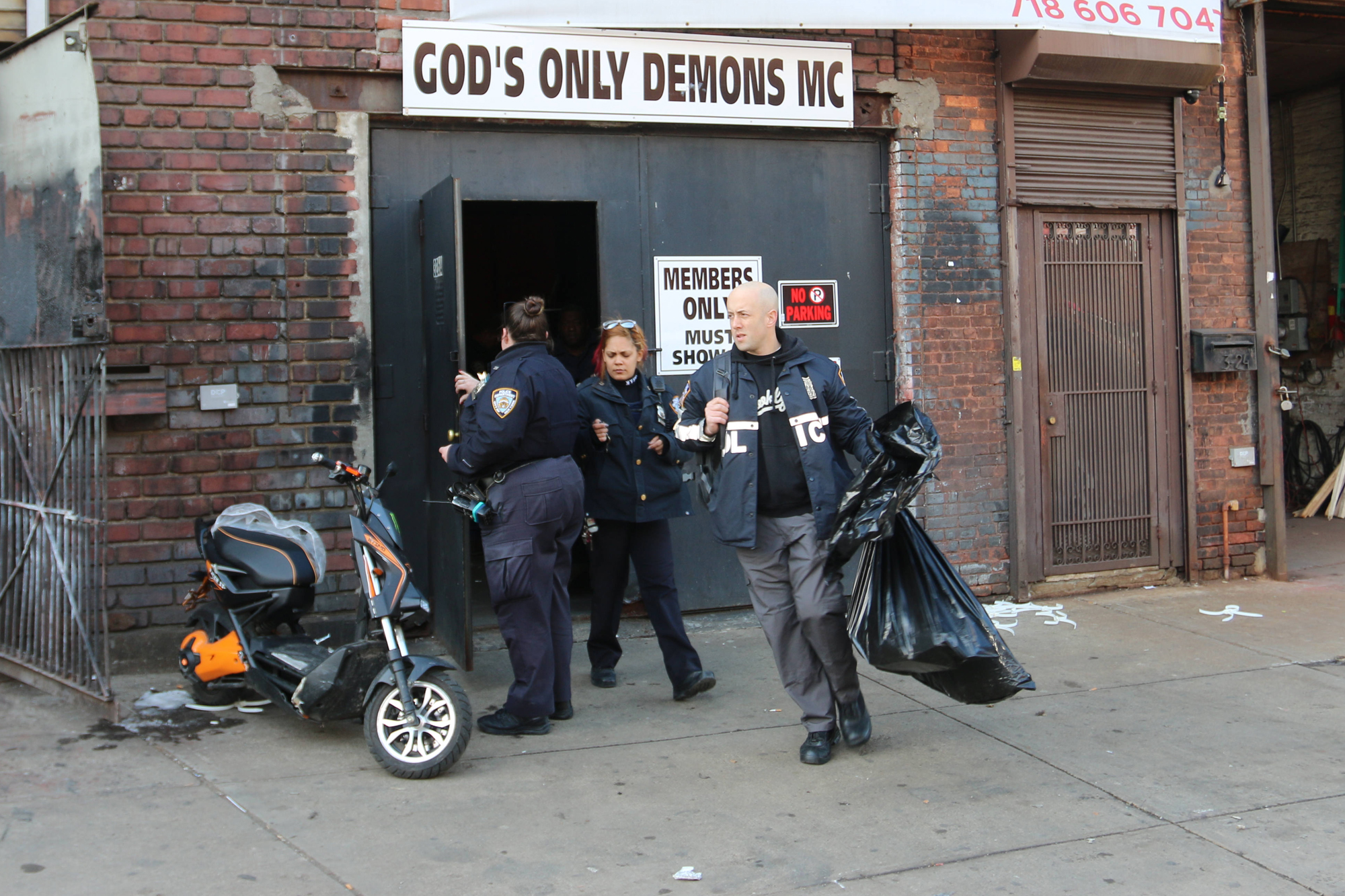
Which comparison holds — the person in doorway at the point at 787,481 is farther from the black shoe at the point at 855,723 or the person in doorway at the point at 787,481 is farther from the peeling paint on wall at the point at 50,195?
the peeling paint on wall at the point at 50,195

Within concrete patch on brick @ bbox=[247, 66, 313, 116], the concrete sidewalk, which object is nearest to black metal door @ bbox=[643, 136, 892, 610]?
the concrete sidewalk

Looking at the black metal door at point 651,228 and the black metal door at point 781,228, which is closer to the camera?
the black metal door at point 651,228

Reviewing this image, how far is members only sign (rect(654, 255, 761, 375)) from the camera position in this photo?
6.99m

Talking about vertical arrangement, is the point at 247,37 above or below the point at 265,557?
above

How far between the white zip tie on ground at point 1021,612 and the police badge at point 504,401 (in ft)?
11.6

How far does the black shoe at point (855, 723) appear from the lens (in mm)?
4824

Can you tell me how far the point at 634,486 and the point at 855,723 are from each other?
4.97 ft

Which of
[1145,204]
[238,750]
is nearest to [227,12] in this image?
[238,750]

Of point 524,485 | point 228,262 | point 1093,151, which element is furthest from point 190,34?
point 1093,151

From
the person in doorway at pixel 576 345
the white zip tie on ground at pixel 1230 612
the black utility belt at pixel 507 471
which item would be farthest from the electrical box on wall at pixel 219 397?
the white zip tie on ground at pixel 1230 612

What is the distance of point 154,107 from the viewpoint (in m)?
5.95

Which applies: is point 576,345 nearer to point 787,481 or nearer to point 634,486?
point 634,486

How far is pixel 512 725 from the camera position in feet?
16.5

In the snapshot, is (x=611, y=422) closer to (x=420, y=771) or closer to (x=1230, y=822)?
(x=420, y=771)
